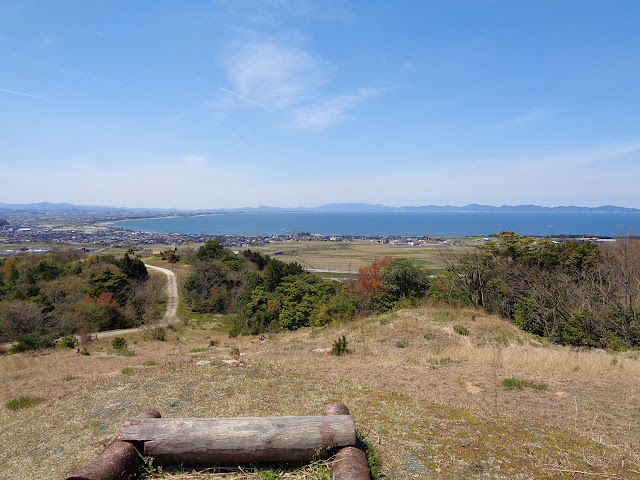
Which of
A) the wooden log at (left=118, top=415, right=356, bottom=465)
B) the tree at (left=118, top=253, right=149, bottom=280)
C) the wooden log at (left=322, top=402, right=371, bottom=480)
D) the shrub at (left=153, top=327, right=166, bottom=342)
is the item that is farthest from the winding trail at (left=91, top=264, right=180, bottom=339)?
the wooden log at (left=322, top=402, right=371, bottom=480)

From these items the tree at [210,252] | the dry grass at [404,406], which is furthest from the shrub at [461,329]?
the tree at [210,252]

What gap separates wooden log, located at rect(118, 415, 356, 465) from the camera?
4.11 metres

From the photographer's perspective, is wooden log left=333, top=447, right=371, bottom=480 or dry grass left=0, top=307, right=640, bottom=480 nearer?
wooden log left=333, top=447, right=371, bottom=480

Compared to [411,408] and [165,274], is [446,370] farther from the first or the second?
[165,274]

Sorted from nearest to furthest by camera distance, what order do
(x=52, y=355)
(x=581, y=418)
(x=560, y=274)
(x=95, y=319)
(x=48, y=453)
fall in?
(x=48, y=453) → (x=581, y=418) → (x=52, y=355) → (x=560, y=274) → (x=95, y=319)

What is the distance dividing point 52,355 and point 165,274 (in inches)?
1346

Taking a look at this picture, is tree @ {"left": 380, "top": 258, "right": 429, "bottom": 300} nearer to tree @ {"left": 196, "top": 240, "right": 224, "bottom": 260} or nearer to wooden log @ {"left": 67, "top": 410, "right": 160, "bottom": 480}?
wooden log @ {"left": 67, "top": 410, "right": 160, "bottom": 480}

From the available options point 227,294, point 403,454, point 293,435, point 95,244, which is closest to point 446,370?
point 403,454

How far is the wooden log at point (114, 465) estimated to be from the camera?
11.8ft

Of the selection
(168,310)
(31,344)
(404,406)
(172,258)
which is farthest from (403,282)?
(172,258)

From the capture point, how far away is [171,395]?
678 centimetres

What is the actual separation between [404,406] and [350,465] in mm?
2612

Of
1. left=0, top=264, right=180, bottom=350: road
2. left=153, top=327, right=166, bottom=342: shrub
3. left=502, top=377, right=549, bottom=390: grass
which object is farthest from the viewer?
left=0, top=264, right=180, bottom=350: road

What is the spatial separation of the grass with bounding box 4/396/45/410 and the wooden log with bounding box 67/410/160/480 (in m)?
4.88
